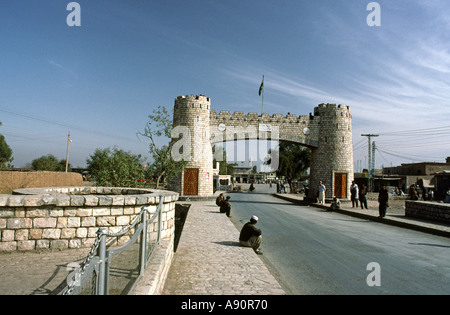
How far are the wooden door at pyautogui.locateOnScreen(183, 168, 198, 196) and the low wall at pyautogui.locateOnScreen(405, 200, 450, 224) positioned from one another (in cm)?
1505

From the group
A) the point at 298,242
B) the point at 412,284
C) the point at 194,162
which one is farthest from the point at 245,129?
the point at 412,284

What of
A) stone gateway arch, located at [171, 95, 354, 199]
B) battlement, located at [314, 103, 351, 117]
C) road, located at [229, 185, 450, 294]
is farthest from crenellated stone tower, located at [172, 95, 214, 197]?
road, located at [229, 185, 450, 294]

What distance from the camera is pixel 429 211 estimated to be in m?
13.9

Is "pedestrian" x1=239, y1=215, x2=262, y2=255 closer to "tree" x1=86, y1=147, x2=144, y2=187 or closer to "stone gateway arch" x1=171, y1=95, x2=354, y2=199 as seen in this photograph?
"tree" x1=86, y1=147, x2=144, y2=187

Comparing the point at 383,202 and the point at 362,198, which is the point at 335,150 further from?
the point at 383,202

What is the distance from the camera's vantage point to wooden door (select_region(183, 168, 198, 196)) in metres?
24.9

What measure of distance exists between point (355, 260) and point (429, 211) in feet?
30.7

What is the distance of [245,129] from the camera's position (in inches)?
1005

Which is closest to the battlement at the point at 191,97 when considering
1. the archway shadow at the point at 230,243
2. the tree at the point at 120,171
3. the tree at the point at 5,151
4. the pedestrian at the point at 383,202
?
the tree at the point at 120,171

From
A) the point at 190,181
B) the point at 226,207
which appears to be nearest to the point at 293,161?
the point at 190,181
